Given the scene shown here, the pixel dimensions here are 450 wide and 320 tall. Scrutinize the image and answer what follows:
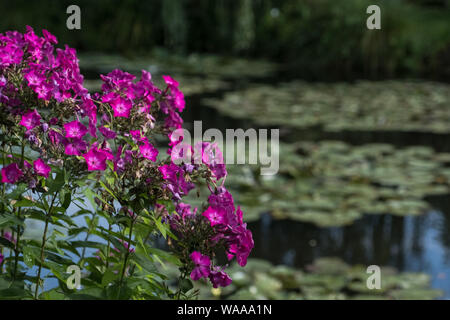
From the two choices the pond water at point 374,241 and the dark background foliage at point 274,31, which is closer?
the pond water at point 374,241

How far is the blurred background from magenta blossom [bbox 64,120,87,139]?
39.3 inches

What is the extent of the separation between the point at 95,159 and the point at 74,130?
72 millimetres

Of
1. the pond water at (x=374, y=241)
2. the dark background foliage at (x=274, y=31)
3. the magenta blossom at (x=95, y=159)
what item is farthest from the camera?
the dark background foliage at (x=274, y=31)

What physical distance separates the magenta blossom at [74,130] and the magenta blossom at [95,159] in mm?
46

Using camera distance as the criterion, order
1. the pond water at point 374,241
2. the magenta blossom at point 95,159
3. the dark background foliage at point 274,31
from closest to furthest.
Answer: the magenta blossom at point 95,159, the pond water at point 374,241, the dark background foliage at point 274,31

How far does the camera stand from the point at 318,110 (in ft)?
14.6

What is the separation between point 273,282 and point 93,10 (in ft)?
18.8

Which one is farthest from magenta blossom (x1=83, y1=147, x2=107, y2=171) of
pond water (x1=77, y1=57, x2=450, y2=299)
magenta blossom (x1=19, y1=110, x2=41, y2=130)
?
pond water (x1=77, y1=57, x2=450, y2=299)

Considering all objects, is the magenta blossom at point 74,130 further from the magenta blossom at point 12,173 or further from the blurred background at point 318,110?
the blurred background at point 318,110

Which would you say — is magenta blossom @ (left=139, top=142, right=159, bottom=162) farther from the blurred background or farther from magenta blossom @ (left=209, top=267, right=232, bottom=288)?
the blurred background

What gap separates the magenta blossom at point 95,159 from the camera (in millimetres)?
847

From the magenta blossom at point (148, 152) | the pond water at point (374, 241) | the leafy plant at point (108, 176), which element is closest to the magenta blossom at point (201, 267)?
the leafy plant at point (108, 176)

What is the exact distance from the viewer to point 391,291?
192 cm

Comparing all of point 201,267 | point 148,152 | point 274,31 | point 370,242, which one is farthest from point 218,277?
point 274,31
